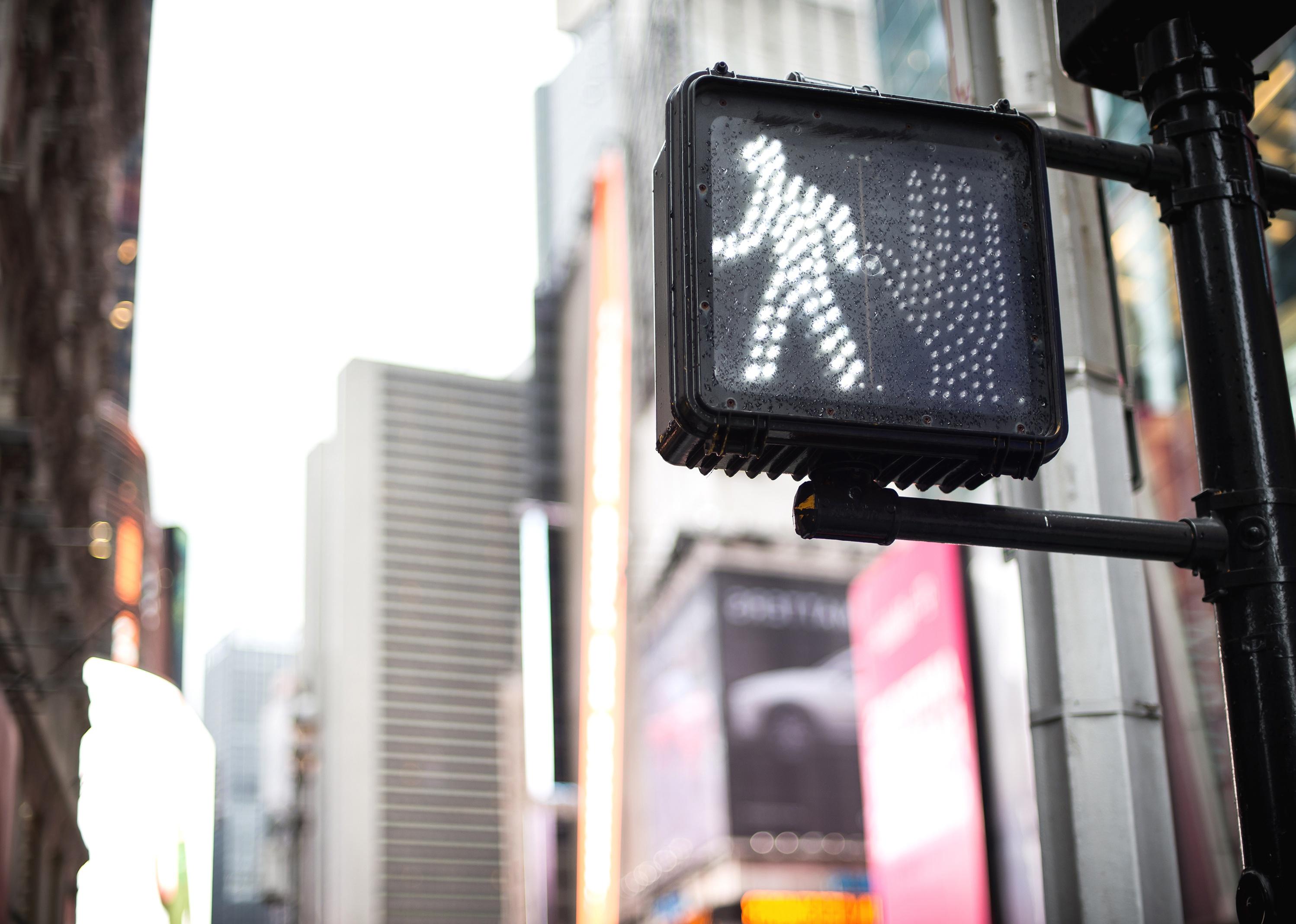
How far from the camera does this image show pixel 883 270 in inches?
133

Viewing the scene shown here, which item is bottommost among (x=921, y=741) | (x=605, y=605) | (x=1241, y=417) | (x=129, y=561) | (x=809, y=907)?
(x=809, y=907)

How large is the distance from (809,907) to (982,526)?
57.8 m

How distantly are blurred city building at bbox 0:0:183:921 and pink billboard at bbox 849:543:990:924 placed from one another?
492 inches

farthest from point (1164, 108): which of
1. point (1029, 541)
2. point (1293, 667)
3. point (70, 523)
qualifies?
point (70, 523)

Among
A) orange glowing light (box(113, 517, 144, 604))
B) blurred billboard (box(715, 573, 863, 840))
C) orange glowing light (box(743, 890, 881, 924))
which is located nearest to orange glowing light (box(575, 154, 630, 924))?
blurred billboard (box(715, 573, 863, 840))

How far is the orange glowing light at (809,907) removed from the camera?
57438 mm

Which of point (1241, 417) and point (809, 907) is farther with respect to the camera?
point (809, 907)

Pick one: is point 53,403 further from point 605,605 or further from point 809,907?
point 605,605

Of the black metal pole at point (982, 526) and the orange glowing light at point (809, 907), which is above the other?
the black metal pole at point (982, 526)

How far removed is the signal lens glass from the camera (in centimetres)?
324

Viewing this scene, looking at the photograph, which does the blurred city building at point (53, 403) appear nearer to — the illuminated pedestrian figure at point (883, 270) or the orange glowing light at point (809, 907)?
the illuminated pedestrian figure at point (883, 270)

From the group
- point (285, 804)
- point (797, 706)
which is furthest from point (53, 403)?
point (285, 804)

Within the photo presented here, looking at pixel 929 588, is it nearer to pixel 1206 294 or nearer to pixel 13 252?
pixel 13 252

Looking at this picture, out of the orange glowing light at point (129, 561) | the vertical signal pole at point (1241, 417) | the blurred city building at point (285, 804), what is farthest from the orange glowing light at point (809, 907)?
the vertical signal pole at point (1241, 417)
